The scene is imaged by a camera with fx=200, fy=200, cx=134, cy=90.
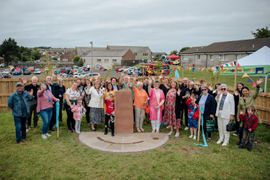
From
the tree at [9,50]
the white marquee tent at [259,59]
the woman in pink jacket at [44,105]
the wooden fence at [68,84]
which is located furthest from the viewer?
the tree at [9,50]

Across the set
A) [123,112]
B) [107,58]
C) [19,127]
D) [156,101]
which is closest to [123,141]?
[123,112]

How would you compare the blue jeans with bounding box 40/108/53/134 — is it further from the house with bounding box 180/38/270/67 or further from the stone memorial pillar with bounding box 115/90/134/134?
the house with bounding box 180/38/270/67

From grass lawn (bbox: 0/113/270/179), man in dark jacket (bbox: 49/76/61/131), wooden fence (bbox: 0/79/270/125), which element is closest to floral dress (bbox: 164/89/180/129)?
grass lawn (bbox: 0/113/270/179)

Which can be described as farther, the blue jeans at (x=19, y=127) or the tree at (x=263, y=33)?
the tree at (x=263, y=33)

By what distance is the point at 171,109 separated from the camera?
7.38m

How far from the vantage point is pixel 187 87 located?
307 inches

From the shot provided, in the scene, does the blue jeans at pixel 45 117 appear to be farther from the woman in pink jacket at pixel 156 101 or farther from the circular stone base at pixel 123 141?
the woman in pink jacket at pixel 156 101

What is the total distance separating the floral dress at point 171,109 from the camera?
7.30 metres

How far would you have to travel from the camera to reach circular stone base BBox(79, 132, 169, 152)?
6.19 meters

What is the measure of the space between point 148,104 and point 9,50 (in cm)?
5277

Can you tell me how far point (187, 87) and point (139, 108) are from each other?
205 cm

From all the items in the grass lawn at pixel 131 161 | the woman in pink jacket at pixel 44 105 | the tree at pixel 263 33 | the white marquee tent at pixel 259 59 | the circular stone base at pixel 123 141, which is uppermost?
the tree at pixel 263 33

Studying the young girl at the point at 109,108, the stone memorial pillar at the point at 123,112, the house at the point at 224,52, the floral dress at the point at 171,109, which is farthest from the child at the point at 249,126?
the house at the point at 224,52

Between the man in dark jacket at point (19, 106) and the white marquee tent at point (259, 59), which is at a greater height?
the white marquee tent at point (259, 59)
